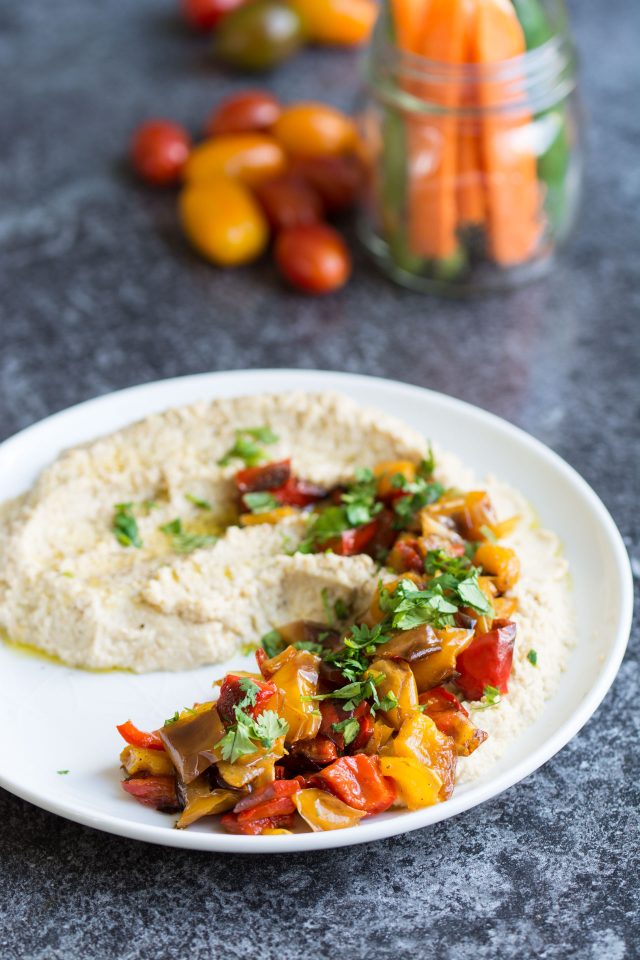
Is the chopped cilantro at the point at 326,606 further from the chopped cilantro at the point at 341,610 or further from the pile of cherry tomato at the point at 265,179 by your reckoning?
the pile of cherry tomato at the point at 265,179

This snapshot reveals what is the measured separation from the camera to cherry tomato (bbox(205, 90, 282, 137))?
469 cm

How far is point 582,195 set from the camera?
15.1ft

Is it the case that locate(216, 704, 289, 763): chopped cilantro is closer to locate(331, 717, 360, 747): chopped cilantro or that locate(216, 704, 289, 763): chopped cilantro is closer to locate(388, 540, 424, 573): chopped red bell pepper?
locate(331, 717, 360, 747): chopped cilantro

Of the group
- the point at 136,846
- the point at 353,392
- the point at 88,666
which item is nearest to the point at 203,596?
the point at 88,666

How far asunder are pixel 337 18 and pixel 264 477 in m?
3.02

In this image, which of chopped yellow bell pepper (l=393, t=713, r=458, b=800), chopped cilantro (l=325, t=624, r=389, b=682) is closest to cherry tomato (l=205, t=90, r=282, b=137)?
chopped cilantro (l=325, t=624, r=389, b=682)

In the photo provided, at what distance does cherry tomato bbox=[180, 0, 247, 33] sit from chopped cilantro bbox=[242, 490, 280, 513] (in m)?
3.19

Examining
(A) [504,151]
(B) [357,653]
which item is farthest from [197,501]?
(A) [504,151]

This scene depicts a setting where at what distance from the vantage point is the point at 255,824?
2275mm

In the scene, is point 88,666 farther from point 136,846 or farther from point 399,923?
point 399,923

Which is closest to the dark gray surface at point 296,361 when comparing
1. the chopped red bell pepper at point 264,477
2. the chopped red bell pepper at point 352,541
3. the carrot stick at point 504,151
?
the carrot stick at point 504,151

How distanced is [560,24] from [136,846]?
2.89 m

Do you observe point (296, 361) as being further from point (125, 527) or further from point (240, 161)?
point (125, 527)

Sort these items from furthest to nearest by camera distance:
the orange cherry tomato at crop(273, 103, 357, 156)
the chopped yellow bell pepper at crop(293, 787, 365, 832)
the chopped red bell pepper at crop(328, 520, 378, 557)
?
the orange cherry tomato at crop(273, 103, 357, 156), the chopped red bell pepper at crop(328, 520, 378, 557), the chopped yellow bell pepper at crop(293, 787, 365, 832)
